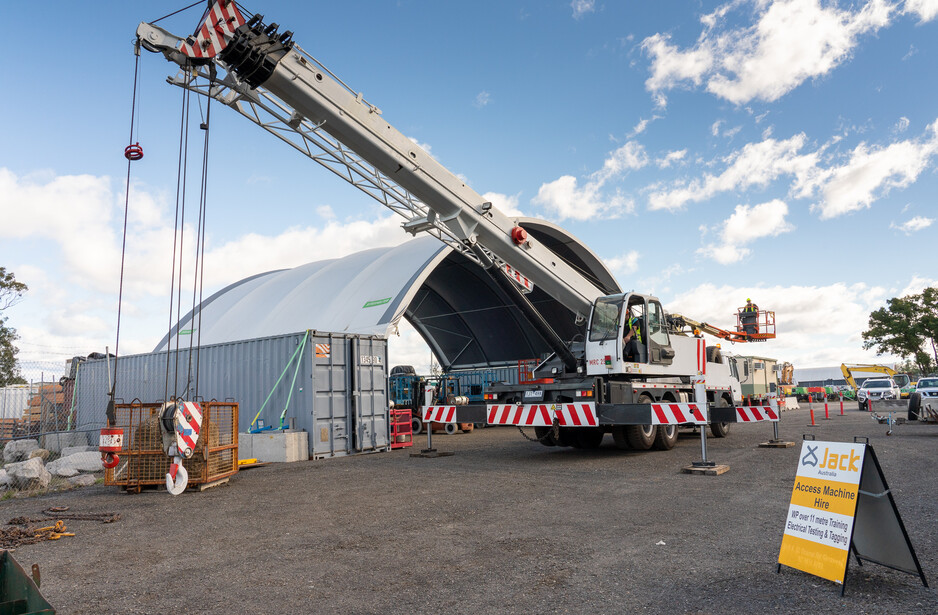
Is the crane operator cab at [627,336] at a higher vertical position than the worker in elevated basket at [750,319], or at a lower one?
lower

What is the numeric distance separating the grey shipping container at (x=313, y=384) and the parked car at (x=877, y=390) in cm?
2967

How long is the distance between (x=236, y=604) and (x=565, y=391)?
314 inches

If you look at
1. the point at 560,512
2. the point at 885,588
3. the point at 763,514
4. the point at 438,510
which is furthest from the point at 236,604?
the point at 763,514

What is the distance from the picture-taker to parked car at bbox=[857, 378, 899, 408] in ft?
109

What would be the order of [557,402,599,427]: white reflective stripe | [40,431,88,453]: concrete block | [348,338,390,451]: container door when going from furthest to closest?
[40,431,88,453]: concrete block
[348,338,390,451]: container door
[557,402,599,427]: white reflective stripe

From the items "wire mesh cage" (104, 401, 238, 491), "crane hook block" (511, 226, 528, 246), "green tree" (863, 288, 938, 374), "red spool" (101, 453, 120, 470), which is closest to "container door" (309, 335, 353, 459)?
"wire mesh cage" (104, 401, 238, 491)

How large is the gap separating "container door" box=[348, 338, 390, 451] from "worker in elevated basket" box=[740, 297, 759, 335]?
548 inches

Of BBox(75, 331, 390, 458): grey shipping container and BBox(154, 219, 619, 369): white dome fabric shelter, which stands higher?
BBox(154, 219, 619, 369): white dome fabric shelter

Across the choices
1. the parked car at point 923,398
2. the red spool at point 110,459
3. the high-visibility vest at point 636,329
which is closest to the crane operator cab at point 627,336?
the high-visibility vest at point 636,329

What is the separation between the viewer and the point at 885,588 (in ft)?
13.5

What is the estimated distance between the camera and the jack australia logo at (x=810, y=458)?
4.70 meters

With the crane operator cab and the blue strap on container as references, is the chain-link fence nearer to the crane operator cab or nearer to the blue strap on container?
the blue strap on container

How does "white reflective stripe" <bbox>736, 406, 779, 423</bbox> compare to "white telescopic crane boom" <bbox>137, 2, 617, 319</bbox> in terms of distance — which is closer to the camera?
"white telescopic crane boom" <bbox>137, 2, 617, 319</bbox>

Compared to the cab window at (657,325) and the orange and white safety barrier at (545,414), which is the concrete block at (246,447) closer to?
the orange and white safety barrier at (545,414)
